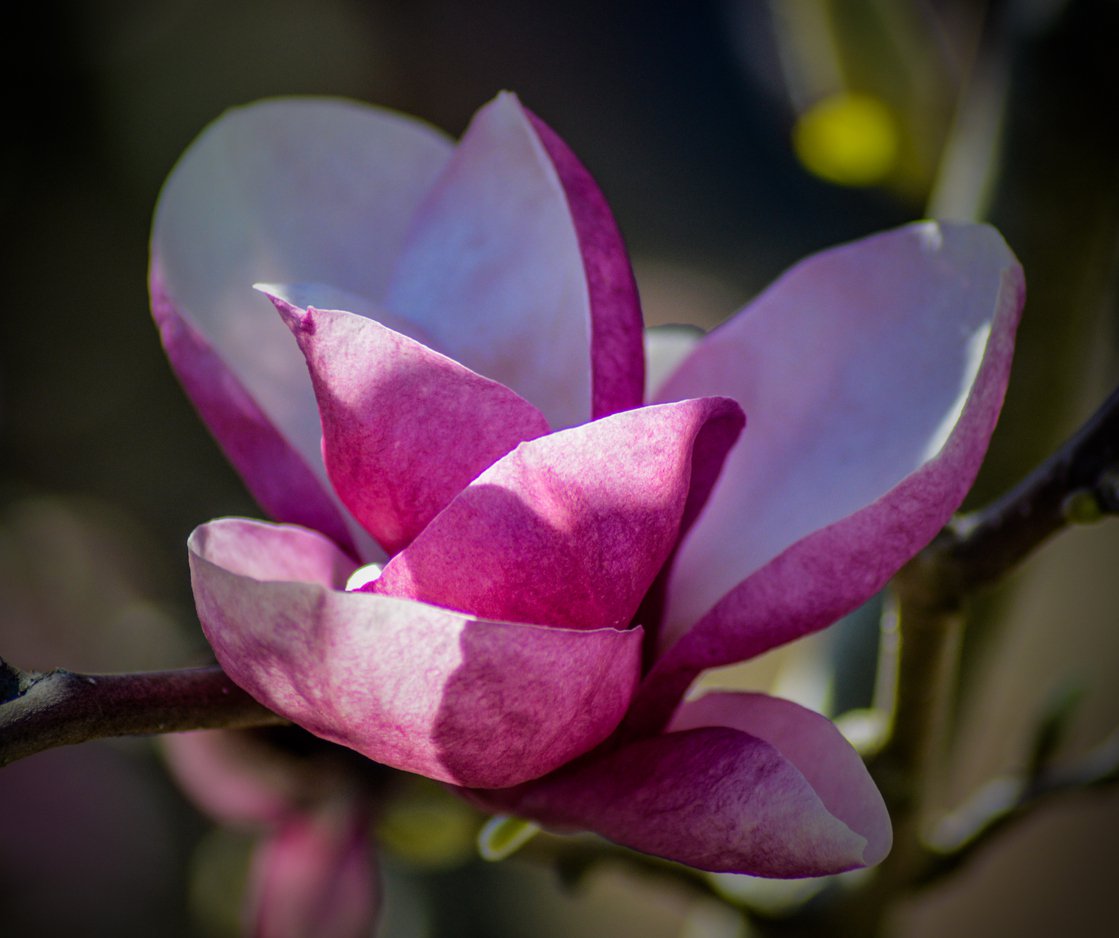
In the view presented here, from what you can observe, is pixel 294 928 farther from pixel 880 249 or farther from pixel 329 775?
pixel 880 249

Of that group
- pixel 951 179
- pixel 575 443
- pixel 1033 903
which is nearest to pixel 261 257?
pixel 575 443

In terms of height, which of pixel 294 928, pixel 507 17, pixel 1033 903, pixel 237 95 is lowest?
pixel 1033 903

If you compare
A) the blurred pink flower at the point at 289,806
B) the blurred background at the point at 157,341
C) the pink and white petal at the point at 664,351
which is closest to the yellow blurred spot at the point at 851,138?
the blurred background at the point at 157,341

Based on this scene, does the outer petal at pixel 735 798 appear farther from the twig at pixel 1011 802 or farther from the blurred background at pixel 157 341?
the blurred background at pixel 157 341

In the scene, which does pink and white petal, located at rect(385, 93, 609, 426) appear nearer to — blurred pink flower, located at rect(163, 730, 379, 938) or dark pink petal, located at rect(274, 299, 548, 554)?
dark pink petal, located at rect(274, 299, 548, 554)

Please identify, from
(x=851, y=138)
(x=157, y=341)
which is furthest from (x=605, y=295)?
(x=157, y=341)

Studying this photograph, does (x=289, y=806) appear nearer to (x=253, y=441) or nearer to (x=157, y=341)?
(x=253, y=441)
